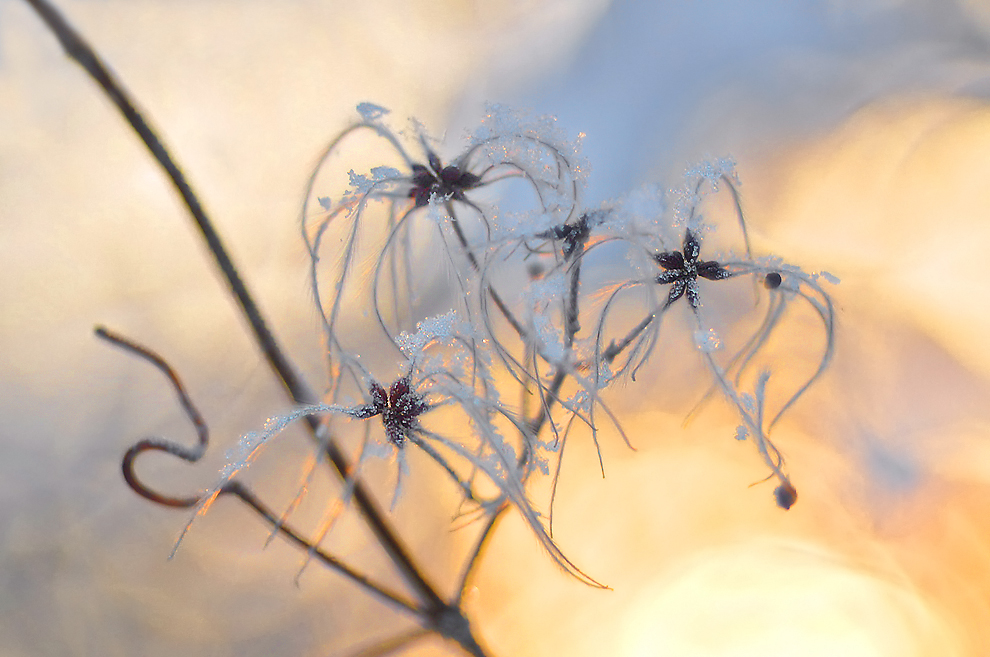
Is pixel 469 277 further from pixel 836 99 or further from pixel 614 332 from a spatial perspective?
pixel 836 99

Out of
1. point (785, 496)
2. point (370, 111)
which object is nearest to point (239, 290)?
point (370, 111)

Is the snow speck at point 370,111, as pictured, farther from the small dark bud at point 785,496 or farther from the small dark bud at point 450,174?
the small dark bud at point 785,496

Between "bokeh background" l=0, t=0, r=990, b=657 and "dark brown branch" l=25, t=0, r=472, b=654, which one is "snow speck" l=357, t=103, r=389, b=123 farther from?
"bokeh background" l=0, t=0, r=990, b=657

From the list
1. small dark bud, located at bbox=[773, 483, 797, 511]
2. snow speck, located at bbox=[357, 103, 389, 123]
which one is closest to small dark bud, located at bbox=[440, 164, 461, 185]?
snow speck, located at bbox=[357, 103, 389, 123]

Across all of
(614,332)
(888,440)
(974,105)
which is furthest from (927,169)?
(614,332)

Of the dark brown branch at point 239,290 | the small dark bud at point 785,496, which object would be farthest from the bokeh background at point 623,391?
the small dark bud at point 785,496

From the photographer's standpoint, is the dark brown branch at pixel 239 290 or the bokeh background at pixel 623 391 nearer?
the dark brown branch at pixel 239 290

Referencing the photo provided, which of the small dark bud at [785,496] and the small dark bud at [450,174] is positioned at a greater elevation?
the small dark bud at [450,174]

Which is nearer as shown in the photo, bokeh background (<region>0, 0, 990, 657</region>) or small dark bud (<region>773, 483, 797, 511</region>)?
small dark bud (<region>773, 483, 797, 511</region>)
